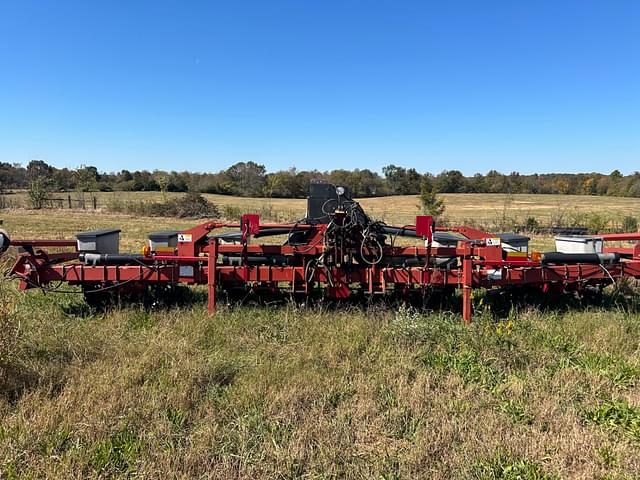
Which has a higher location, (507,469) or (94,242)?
(94,242)

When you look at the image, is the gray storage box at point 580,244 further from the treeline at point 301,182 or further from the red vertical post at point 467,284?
the treeline at point 301,182

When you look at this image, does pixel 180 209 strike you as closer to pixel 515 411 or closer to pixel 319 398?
pixel 319 398

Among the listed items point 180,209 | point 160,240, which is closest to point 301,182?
point 180,209

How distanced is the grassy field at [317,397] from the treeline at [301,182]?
53839mm

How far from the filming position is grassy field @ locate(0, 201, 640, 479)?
9.05 feet

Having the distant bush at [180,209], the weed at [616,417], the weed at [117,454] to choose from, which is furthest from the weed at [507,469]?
the distant bush at [180,209]

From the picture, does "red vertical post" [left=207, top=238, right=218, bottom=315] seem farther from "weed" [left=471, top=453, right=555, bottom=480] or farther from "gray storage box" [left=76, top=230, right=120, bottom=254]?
"weed" [left=471, top=453, right=555, bottom=480]

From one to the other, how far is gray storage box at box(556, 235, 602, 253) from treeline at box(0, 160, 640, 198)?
52.2 metres

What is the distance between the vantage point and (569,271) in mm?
5816

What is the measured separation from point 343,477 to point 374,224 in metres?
3.48

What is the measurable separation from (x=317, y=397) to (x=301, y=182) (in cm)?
6134

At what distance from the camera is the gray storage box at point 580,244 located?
6551 millimetres

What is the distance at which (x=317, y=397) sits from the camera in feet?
11.7

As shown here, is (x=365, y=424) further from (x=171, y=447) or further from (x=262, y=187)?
(x=262, y=187)
